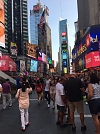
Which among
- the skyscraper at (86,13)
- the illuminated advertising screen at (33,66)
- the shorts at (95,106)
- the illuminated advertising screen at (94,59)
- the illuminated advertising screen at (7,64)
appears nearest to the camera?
the shorts at (95,106)

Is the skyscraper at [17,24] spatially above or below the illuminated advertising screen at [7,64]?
above

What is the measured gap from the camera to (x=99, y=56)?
123 feet

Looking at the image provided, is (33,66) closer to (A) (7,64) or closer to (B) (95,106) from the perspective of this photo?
(A) (7,64)

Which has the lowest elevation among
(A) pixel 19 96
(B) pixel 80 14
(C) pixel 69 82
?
(A) pixel 19 96

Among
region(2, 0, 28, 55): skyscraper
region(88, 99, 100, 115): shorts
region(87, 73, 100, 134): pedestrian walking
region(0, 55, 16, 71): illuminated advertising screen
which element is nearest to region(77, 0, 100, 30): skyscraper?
region(2, 0, 28, 55): skyscraper

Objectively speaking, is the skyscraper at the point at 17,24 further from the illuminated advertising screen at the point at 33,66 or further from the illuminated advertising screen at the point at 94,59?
the illuminated advertising screen at the point at 94,59

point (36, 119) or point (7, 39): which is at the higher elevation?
point (7, 39)

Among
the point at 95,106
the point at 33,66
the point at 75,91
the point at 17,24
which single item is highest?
the point at 17,24

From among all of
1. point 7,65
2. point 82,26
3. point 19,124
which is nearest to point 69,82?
point 19,124

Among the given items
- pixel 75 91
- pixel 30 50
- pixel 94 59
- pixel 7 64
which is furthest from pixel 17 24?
pixel 75 91

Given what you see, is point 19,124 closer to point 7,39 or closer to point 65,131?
point 65,131

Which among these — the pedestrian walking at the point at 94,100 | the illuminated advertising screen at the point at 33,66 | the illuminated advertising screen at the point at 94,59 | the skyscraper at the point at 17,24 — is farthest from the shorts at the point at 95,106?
the skyscraper at the point at 17,24

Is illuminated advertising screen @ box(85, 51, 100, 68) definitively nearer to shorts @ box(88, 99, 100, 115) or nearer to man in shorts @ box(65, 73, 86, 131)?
man in shorts @ box(65, 73, 86, 131)

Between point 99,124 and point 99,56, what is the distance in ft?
109
